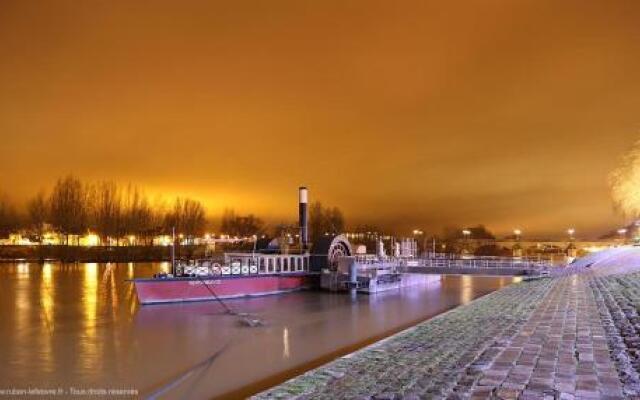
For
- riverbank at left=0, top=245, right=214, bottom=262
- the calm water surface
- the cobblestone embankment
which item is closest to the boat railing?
the calm water surface

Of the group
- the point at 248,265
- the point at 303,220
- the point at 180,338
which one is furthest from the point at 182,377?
the point at 303,220

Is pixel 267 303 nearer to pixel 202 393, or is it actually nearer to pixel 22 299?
pixel 22 299

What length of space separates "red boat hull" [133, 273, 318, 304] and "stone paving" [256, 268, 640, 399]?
78.4 ft

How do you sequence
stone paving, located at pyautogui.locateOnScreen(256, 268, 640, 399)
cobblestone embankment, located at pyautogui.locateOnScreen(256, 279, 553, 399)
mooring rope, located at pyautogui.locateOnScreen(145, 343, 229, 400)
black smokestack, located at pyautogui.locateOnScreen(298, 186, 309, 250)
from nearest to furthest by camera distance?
stone paving, located at pyautogui.locateOnScreen(256, 268, 640, 399)
cobblestone embankment, located at pyautogui.locateOnScreen(256, 279, 553, 399)
mooring rope, located at pyautogui.locateOnScreen(145, 343, 229, 400)
black smokestack, located at pyautogui.locateOnScreen(298, 186, 309, 250)

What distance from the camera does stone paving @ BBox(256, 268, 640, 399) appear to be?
322 inches

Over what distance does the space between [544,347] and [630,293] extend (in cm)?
915

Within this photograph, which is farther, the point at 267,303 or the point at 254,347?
A: the point at 267,303

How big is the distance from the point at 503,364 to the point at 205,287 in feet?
100

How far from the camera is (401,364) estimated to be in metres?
11.4

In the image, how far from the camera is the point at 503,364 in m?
9.88

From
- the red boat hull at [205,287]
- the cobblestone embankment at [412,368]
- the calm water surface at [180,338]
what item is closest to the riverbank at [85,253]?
the red boat hull at [205,287]

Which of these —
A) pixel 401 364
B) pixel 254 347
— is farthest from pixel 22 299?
pixel 401 364

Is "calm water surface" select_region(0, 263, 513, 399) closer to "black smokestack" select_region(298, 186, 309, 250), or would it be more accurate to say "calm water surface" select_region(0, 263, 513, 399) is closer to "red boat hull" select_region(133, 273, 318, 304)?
"red boat hull" select_region(133, 273, 318, 304)

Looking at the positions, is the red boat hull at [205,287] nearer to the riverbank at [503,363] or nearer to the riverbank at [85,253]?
the riverbank at [503,363]
